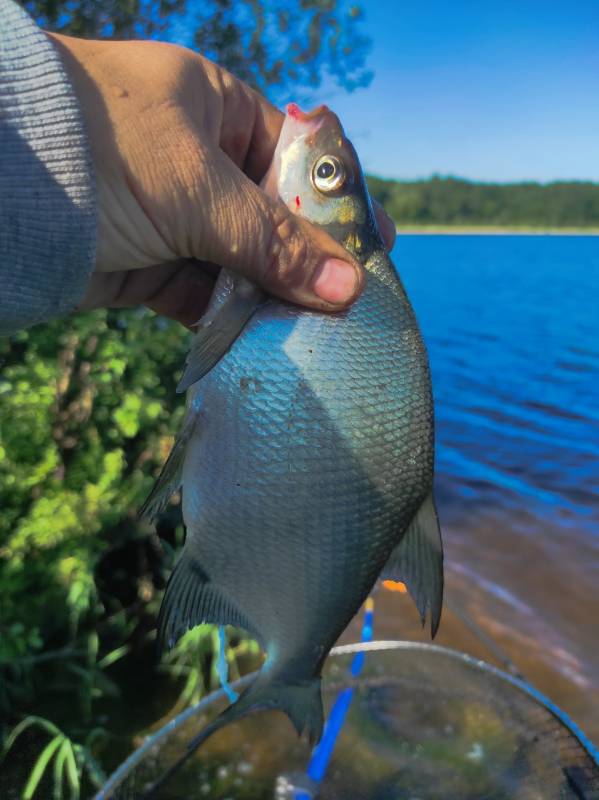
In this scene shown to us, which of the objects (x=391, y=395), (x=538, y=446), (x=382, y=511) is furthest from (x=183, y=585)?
(x=538, y=446)

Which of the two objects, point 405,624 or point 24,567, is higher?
point 24,567

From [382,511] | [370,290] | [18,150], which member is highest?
[18,150]

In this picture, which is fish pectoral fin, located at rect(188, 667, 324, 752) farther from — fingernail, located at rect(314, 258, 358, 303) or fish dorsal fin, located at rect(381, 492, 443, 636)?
fingernail, located at rect(314, 258, 358, 303)

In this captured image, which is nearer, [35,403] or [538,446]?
[35,403]

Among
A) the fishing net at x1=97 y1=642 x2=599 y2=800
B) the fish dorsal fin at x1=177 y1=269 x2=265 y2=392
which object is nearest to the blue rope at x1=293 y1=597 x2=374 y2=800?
the fishing net at x1=97 y1=642 x2=599 y2=800

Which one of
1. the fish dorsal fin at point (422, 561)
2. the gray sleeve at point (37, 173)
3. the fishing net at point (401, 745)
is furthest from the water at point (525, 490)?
the gray sleeve at point (37, 173)

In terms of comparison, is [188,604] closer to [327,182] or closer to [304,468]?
[304,468]

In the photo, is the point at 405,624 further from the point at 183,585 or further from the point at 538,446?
the point at 538,446

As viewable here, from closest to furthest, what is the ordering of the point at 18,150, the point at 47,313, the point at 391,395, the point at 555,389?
the point at 18,150
the point at 47,313
the point at 391,395
the point at 555,389

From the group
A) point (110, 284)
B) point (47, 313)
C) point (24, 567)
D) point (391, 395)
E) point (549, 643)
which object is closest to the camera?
point (47, 313)
